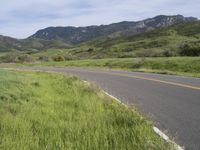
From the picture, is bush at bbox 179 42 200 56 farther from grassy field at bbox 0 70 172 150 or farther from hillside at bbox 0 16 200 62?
grassy field at bbox 0 70 172 150

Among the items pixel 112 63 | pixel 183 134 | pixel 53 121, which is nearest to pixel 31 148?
pixel 53 121

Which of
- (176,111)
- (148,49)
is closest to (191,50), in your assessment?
(148,49)

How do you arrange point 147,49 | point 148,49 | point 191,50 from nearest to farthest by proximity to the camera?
point 191,50 < point 148,49 < point 147,49

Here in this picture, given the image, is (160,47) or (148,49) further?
(160,47)

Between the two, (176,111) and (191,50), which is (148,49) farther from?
(176,111)

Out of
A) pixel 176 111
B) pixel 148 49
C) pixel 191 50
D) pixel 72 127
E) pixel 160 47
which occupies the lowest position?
pixel 160 47

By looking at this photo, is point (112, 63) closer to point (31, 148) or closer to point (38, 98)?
point (38, 98)

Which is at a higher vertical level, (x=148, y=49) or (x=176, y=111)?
(x=176, y=111)

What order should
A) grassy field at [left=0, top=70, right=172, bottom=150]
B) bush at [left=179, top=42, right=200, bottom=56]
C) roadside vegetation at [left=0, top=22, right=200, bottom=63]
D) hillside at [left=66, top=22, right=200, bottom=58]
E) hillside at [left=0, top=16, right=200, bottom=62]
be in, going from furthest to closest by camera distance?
hillside at [left=0, top=16, right=200, bottom=62] < roadside vegetation at [left=0, top=22, right=200, bottom=63] < hillside at [left=66, top=22, right=200, bottom=58] < bush at [left=179, top=42, right=200, bottom=56] < grassy field at [left=0, top=70, right=172, bottom=150]

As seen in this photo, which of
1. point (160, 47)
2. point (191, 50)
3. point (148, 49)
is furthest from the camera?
point (160, 47)

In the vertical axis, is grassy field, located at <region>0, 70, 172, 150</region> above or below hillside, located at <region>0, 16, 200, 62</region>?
above

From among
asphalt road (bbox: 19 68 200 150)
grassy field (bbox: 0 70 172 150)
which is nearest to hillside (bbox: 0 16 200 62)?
asphalt road (bbox: 19 68 200 150)

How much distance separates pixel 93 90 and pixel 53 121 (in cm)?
695

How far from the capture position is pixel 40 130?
8625 millimetres
